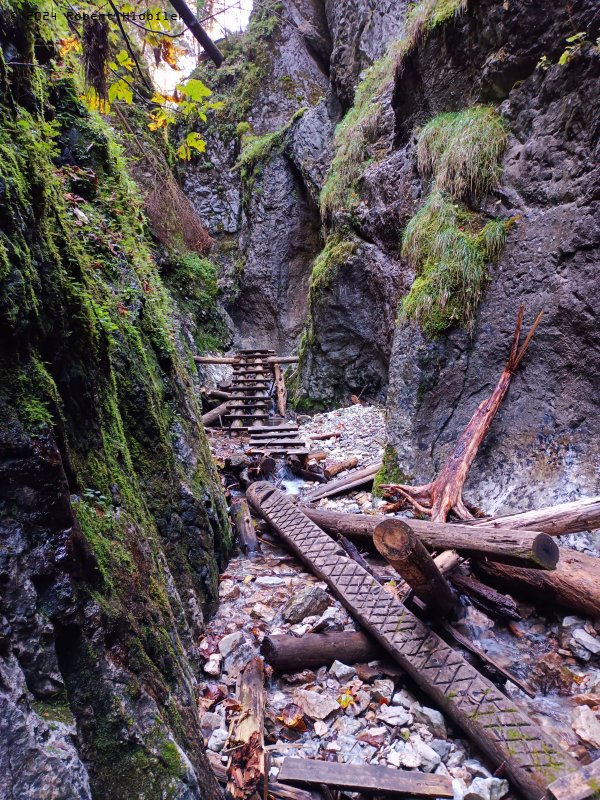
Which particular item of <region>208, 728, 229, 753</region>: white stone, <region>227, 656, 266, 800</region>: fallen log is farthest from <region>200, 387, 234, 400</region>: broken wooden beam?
<region>208, 728, 229, 753</region>: white stone

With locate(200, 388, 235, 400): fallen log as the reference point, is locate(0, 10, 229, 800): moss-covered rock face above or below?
above

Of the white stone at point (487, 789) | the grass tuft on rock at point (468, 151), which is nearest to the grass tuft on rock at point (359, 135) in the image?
the grass tuft on rock at point (468, 151)

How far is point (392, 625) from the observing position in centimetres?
310

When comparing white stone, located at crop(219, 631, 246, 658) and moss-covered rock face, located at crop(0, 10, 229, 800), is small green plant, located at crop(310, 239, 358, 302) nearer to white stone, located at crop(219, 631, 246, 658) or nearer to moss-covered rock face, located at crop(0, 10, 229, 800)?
moss-covered rock face, located at crop(0, 10, 229, 800)

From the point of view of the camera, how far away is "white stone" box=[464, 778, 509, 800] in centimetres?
212

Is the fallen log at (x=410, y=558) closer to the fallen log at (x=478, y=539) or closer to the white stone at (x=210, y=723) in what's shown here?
the fallen log at (x=478, y=539)

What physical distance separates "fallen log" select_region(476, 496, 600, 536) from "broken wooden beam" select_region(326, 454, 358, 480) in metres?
3.91

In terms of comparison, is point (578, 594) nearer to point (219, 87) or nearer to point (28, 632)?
point (28, 632)

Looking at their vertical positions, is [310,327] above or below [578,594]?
above

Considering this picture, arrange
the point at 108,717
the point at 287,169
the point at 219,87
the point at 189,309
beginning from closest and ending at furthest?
the point at 108,717 < the point at 189,309 < the point at 287,169 < the point at 219,87

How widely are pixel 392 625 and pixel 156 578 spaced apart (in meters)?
1.72

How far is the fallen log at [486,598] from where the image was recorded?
3477 mm

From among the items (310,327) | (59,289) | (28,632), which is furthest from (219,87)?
(28,632)

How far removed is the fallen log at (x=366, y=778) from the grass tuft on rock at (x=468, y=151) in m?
6.20
